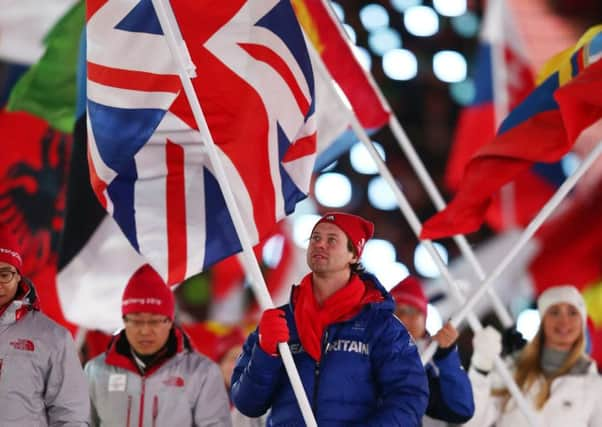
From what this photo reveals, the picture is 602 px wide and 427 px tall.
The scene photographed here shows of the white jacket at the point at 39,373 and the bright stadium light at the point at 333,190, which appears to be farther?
the bright stadium light at the point at 333,190

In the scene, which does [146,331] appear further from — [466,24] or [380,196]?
[466,24]

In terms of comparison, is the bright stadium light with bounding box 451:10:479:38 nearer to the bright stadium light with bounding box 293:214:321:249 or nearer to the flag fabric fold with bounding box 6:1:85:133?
the bright stadium light with bounding box 293:214:321:249

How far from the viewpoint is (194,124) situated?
8141mm

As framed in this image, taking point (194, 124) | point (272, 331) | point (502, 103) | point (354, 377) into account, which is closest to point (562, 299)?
point (194, 124)

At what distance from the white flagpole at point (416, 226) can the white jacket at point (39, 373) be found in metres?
1.68

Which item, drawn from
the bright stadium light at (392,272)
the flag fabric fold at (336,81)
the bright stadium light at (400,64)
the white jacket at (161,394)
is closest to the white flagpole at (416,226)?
the flag fabric fold at (336,81)

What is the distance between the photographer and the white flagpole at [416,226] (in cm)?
841

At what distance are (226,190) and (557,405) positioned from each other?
235 cm

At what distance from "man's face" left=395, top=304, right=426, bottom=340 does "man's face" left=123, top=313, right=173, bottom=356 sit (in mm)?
1132

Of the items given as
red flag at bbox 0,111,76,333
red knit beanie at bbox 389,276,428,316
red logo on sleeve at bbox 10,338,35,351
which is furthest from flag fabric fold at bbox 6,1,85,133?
red logo on sleeve at bbox 10,338,35,351

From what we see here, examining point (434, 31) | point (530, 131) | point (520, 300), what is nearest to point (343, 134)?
point (530, 131)

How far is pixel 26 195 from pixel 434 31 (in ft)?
34.7

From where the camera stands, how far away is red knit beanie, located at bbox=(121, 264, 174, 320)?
8.07 metres

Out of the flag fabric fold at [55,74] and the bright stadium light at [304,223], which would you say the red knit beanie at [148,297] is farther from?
the bright stadium light at [304,223]
